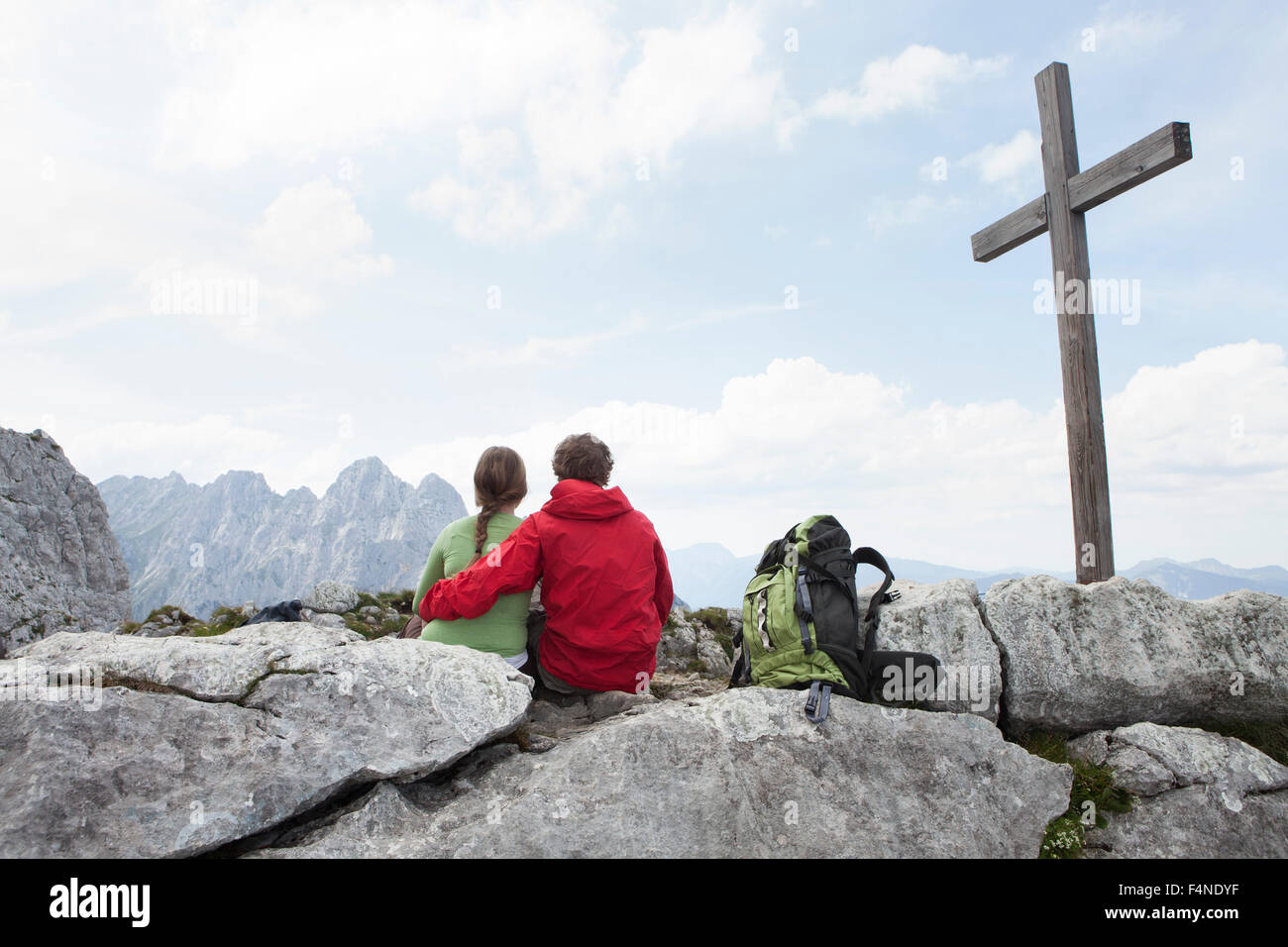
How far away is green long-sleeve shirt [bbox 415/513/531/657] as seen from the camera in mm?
7578

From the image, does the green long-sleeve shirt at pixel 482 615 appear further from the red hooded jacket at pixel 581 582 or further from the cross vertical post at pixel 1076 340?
the cross vertical post at pixel 1076 340

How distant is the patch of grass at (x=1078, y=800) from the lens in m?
6.13

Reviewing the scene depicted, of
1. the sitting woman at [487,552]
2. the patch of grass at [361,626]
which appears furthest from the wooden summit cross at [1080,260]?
the patch of grass at [361,626]

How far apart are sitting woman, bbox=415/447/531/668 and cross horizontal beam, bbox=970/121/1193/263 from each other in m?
7.99

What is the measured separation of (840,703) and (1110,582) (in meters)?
3.66

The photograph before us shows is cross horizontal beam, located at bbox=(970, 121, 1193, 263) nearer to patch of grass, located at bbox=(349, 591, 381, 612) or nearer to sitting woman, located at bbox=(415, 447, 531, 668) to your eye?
sitting woman, located at bbox=(415, 447, 531, 668)

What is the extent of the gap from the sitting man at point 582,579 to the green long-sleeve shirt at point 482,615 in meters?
0.21

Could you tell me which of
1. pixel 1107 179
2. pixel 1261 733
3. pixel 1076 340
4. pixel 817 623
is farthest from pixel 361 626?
pixel 1107 179

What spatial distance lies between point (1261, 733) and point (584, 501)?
7475mm

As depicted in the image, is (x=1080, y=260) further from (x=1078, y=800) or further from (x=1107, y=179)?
(x=1078, y=800)

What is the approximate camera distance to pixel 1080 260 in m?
9.19
